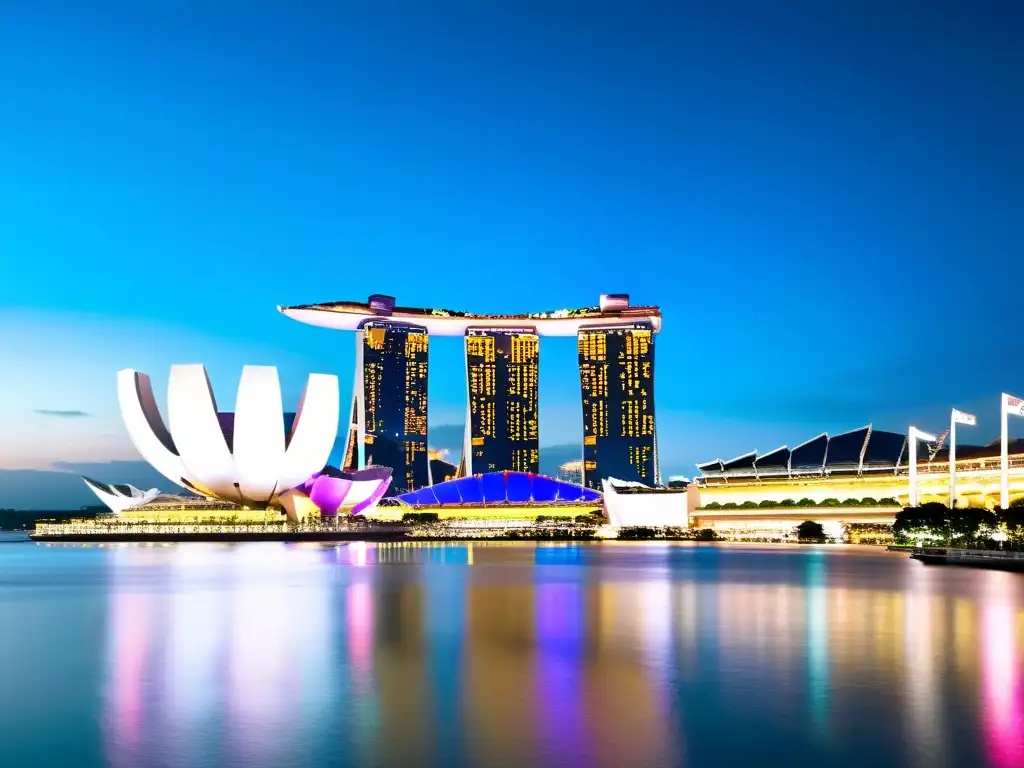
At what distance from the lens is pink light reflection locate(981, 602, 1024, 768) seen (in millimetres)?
8047

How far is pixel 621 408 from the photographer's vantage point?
117 m

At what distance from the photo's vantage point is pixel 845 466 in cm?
6806

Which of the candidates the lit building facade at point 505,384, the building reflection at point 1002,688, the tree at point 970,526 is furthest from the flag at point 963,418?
the lit building facade at point 505,384

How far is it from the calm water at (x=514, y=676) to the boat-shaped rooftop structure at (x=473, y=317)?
90.8 m

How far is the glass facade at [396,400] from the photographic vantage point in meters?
117

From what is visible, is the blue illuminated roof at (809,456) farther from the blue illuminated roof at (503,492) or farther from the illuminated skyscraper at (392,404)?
the illuminated skyscraper at (392,404)

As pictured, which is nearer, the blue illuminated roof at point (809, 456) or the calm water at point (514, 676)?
the calm water at point (514, 676)

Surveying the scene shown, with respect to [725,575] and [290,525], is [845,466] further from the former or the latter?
[725,575]

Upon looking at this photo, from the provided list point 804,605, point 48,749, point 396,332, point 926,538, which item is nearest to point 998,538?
point 926,538

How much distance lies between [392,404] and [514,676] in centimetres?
10811

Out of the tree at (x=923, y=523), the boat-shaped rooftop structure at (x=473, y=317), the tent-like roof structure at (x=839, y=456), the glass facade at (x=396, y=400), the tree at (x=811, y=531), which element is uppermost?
the boat-shaped rooftop structure at (x=473, y=317)

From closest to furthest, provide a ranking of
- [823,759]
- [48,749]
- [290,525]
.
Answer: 1. [823,759]
2. [48,749]
3. [290,525]

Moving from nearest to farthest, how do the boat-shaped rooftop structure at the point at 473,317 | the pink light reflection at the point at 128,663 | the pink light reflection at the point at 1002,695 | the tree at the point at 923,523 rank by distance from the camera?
the pink light reflection at the point at 1002,695
the pink light reflection at the point at 128,663
the tree at the point at 923,523
the boat-shaped rooftop structure at the point at 473,317

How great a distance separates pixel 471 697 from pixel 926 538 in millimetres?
36691
